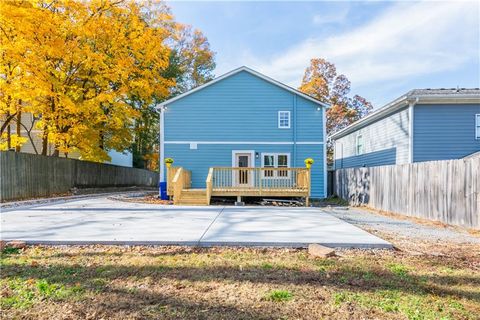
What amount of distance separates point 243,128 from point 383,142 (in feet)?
22.1

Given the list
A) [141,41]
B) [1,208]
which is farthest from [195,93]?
[1,208]

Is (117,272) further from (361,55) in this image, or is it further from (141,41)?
(361,55)

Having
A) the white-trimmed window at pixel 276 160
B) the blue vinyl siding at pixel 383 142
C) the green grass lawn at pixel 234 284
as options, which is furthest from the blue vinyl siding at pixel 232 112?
the green grass lawn at pixel 234 284

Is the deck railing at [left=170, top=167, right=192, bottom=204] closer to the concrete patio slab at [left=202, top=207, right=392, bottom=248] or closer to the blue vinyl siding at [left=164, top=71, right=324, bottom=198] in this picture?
the blue vinyl siding at [left=164, top=71, right=324, bottom=198]

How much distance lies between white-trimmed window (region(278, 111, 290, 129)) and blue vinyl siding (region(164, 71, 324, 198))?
180mm

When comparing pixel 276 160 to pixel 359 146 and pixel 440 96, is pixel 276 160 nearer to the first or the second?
pixel 359 146

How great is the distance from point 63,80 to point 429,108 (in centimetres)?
1557

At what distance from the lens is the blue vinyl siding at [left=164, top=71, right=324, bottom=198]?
15.6 m

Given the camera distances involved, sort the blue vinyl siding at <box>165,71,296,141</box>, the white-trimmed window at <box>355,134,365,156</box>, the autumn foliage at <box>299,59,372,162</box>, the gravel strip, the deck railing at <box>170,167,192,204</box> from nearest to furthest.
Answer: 1. the gravel strip
2. the deck railing at <box>170,167,192,204</box>
3. the blue vinyl siding at <box>165,71,296,141</box>
4. the white-trimmed window at <box>355,134,365,156</box>
5. the autumn foliage at <box>299,59,372,162</box>

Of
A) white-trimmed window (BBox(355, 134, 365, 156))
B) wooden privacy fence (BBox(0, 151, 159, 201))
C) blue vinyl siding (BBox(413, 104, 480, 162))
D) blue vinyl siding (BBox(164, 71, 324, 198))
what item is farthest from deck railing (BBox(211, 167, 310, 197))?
wooden privacy fence (BBox(0, 151, 159, 201))

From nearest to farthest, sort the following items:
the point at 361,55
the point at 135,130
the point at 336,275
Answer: the point at 336,275, the point at 361,55, the point at 135,130

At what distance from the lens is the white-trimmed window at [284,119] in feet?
51.5

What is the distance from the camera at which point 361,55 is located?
1822 centimetres

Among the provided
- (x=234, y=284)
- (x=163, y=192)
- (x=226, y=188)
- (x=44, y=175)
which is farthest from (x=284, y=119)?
(x=234, y=284)
